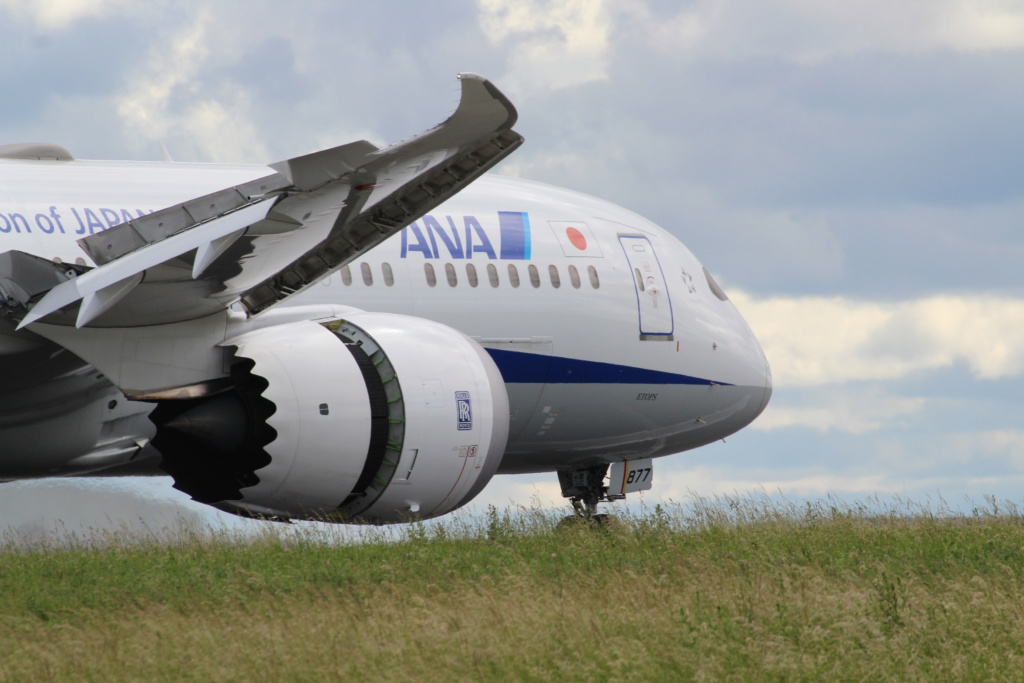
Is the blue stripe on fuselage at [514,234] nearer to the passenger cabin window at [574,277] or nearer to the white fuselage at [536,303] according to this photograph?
the white fuselage at [536,303]

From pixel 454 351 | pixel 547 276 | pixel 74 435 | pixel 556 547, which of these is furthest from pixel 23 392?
pixel 547 276

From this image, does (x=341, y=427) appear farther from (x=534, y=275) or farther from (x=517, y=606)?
(x=534, y=275)

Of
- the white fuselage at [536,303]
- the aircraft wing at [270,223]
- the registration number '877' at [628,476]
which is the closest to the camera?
the aircraft wing at [270,223]

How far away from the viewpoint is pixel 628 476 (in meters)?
16.6

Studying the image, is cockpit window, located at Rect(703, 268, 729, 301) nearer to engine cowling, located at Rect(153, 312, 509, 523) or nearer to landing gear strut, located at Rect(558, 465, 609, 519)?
landing gear strut, located at Rect(558, 465, 609, 519)

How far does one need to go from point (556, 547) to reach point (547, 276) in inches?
159

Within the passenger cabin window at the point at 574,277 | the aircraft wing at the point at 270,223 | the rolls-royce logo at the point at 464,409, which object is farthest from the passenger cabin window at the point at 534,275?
the aircraft wing at the point at 270,223

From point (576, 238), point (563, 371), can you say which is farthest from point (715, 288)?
point (563, 371)

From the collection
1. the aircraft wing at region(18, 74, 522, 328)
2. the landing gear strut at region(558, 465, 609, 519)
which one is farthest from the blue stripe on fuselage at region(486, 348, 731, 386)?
the aircraft wing at region(18, 74, 522, 328)

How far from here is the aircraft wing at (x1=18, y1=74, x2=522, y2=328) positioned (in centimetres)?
879

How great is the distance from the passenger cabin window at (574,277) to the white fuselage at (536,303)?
0.06 feet

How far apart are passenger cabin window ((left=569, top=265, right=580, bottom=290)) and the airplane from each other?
0.08ft

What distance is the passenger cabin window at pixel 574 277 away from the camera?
49.3ft

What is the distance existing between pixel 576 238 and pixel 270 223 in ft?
22.5
